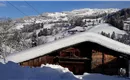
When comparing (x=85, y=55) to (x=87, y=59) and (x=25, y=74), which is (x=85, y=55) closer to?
(x=87, y=59)

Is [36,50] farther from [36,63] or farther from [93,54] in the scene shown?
[93,54]

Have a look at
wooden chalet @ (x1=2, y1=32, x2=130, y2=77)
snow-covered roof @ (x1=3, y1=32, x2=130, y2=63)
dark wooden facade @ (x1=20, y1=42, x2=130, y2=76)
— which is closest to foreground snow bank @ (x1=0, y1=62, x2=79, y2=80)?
wooden chalet @ (x1=2, y1=32, x2=130, y2=77)

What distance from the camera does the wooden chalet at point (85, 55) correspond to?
14586 mm

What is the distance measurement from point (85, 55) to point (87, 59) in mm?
240

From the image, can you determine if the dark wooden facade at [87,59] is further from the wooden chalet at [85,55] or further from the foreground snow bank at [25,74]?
the foreground snow bank at [25,74]

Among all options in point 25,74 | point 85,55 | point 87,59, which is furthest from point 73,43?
point 25,74

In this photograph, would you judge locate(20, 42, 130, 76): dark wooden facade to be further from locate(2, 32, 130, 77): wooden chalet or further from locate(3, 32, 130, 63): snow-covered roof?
locate(3, 32, 130, 63): snow-covered roof

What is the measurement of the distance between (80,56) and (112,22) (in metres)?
142

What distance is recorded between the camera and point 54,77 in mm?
6797

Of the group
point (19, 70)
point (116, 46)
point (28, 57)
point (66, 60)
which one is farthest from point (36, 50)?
point (19, 70)

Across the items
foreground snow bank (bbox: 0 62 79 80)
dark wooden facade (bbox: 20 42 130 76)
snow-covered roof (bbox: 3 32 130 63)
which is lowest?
dark wooden facade (bbox: 20 42 130 76)

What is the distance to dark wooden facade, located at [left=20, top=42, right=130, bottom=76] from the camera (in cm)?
1512

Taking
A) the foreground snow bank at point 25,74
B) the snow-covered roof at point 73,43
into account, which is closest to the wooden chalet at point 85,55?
the snow-covered roof at point 73,43

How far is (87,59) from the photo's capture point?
15547mm
